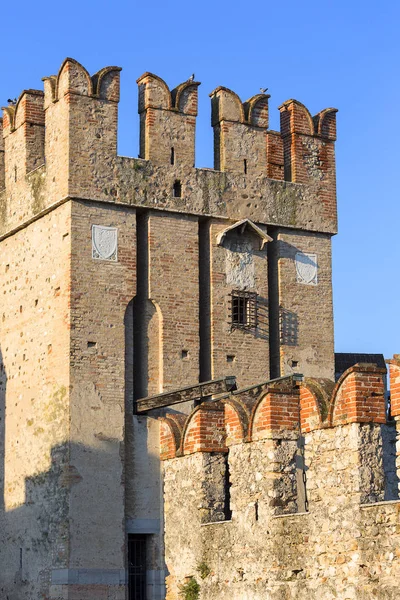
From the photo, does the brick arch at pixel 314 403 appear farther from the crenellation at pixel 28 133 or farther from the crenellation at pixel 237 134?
the crenellation at pixel 28 133

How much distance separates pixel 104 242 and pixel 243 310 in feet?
9.45

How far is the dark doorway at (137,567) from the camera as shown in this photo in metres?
21.2

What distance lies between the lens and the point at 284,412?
16.8 meters

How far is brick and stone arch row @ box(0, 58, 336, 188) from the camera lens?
878 inches

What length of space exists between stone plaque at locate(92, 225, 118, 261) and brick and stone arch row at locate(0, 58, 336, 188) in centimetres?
163

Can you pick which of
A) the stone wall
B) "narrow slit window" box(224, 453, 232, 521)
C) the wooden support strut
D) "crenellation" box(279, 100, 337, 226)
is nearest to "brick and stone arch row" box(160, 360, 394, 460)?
"narrow slit window" box(224, 453, 232, 521)

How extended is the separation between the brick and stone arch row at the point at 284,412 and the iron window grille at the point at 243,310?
7.57 feet

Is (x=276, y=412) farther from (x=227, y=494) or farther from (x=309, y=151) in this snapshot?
(x=309, y=151)

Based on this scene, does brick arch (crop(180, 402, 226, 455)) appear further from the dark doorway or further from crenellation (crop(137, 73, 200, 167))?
crenellation (crop(137, 73, 200, 167))

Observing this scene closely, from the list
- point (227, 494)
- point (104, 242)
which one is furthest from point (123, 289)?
point (227, 494)

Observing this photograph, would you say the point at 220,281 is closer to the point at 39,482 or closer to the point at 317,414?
the point at 39,482

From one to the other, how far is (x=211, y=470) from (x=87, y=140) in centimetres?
655

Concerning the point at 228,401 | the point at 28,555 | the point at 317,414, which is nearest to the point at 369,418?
the point at 317,414

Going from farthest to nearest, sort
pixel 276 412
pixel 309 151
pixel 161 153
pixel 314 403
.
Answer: pixel 309 151, pixel 161 153, pixel 276 412, pixel 314 403
